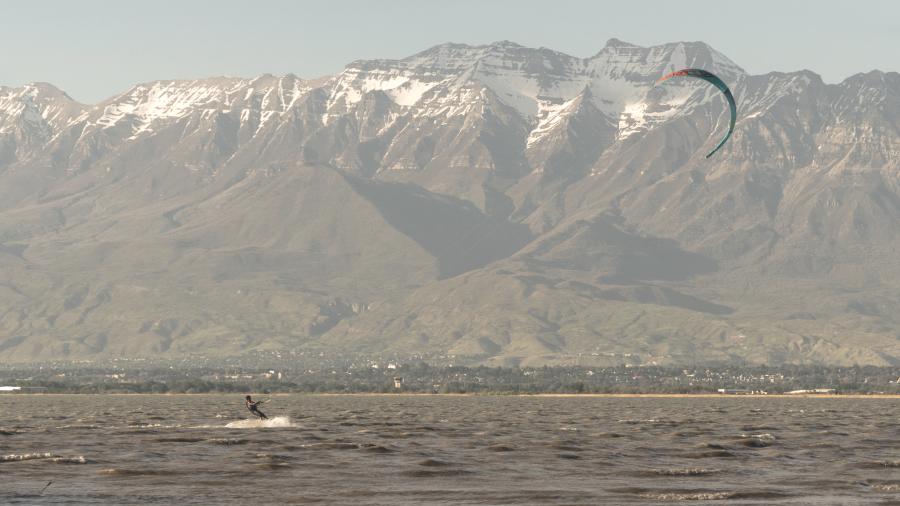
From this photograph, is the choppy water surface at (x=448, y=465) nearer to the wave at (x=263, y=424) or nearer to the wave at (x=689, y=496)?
the wave at (x=689, y=496)

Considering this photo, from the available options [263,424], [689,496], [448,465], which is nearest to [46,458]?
[448,465]

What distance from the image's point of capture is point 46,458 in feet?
394

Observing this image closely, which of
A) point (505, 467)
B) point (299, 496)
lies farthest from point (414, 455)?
point (299, 496)

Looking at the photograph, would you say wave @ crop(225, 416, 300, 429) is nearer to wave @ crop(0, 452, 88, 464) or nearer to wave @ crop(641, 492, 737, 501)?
wave @ crop(0, 452, 88, 464)

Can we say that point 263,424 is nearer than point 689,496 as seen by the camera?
No

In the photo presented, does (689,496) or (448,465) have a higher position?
(689,496)

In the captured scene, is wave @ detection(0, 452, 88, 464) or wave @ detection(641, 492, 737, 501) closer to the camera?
wave @ detection(641, 492, 737, 501)

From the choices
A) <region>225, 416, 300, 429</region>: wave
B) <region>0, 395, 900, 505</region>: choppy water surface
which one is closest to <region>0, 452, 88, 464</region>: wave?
<region>0, 395, 900, 505</region>: choppy water surface

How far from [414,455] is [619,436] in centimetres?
3519

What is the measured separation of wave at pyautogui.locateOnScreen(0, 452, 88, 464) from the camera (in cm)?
11744

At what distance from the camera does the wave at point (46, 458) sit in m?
117

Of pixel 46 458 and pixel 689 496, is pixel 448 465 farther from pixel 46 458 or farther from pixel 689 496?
pixel 46 458

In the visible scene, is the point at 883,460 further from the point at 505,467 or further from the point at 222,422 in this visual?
the point at 222,422

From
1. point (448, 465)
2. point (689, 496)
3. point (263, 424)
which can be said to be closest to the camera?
A: point (689, 496)
